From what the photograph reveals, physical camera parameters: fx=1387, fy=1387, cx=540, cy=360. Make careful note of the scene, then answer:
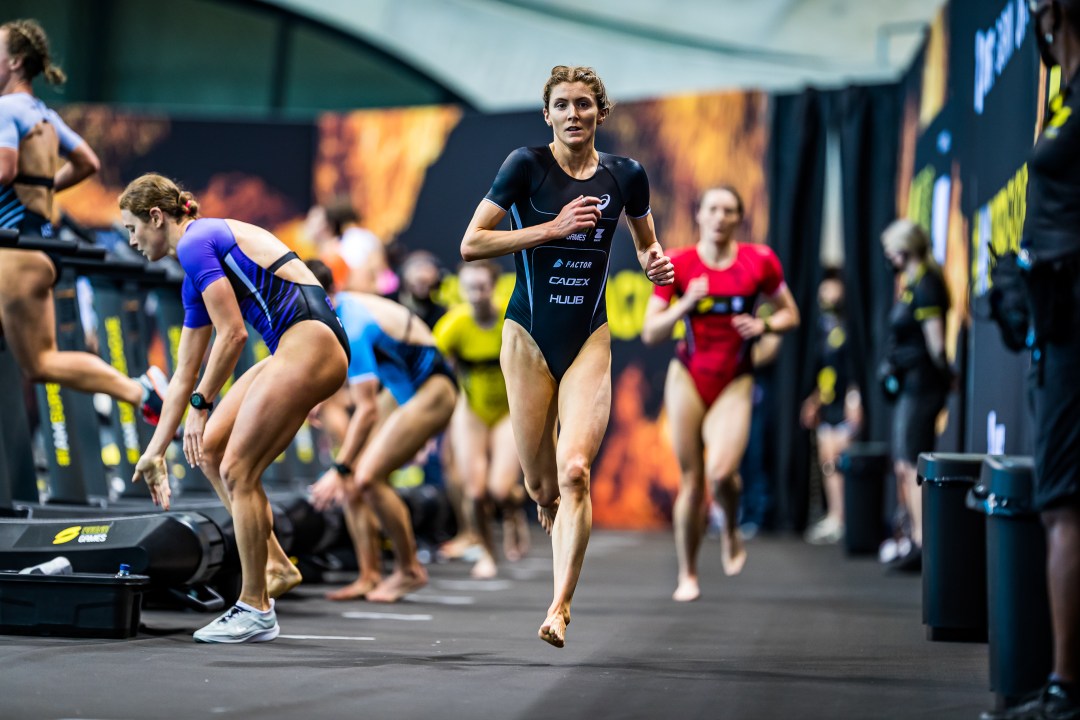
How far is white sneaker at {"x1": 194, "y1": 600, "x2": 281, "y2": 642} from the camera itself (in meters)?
5.11

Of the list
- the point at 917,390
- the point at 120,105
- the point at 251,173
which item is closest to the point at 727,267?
the point at 917,390

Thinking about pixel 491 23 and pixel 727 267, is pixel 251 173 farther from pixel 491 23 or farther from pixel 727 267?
pixel 727 267

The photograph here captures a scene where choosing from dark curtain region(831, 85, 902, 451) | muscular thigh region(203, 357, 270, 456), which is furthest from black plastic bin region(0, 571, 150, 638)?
dark curtain region(831, 85, 902, 451)

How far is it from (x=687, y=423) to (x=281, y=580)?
2421 millimetres

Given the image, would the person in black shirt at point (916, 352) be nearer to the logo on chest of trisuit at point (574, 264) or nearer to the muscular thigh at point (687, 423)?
the muscular thigh at point (687, 423)

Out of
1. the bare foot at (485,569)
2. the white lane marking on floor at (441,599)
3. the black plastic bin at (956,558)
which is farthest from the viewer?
the bare foot at (485,569)

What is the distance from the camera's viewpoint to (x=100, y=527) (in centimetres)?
554

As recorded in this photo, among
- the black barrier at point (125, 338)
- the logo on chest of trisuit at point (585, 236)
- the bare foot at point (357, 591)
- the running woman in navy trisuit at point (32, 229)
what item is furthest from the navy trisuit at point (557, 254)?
the black barrier at point (125, 338)

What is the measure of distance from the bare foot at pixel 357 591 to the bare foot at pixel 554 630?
2685 millimetres

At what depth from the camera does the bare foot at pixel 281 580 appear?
575 cm

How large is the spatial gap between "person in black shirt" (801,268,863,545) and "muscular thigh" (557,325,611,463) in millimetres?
8057

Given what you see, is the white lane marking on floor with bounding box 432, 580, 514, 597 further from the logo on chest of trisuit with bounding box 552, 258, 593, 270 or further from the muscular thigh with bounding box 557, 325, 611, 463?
the logo on chest of trisuit with bounding box 552, 258, 593, 270

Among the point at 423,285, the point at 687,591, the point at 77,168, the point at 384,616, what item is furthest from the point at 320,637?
the point at 423,285

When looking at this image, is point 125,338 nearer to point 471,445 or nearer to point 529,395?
point 471,445
